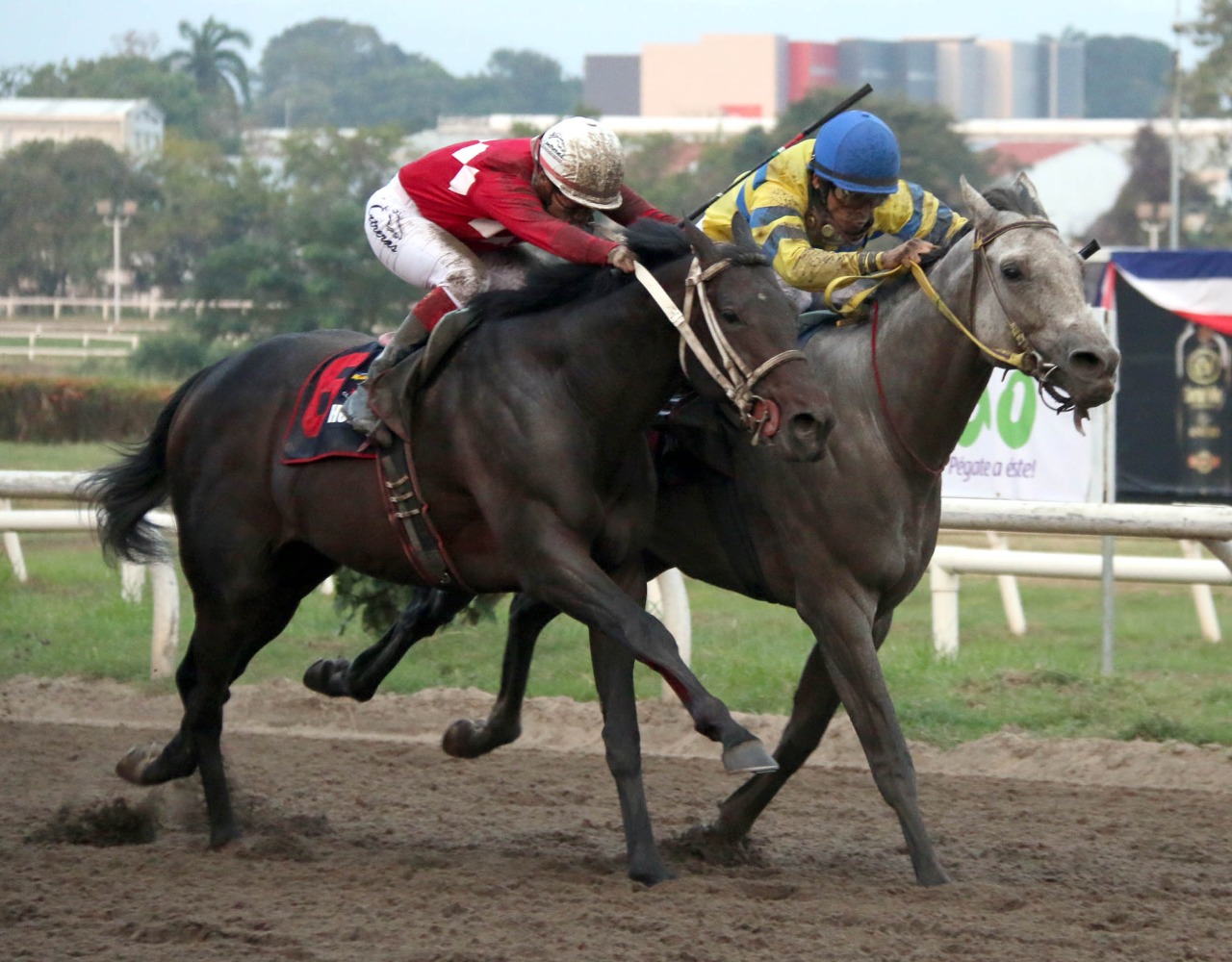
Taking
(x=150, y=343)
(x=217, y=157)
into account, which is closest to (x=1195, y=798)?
(x=150, y=343)

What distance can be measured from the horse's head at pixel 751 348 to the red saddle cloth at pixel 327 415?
1.21 meters

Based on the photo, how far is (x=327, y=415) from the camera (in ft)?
18.1

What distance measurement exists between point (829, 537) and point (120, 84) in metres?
72.6

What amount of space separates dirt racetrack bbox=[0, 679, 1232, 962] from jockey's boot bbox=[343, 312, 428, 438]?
4.16 feet

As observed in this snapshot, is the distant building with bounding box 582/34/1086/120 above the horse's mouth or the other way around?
above

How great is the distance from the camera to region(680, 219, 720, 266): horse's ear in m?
4.71

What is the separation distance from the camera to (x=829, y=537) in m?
4.96

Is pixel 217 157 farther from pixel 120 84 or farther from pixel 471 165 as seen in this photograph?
pixel 471 165

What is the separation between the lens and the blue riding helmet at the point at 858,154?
5.10 meters

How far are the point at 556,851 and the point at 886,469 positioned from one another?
1527 mm

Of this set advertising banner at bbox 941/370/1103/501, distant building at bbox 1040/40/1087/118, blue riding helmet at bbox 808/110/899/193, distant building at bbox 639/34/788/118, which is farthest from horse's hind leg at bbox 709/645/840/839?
distant building at bbox 1040/40/1087/118

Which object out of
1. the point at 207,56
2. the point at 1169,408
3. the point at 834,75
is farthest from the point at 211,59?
the point at 1169,408

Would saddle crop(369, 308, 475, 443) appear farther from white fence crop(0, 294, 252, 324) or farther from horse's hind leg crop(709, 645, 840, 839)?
white fence crop(0, 294, 252, 324)

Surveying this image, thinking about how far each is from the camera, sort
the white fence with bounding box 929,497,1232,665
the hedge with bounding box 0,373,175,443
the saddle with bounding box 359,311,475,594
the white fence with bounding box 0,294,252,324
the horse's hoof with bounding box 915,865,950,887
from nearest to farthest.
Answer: the horse's hoof with bounding box 915,865,950,887
the saddle with bounding box 359,311,475,594
the white fence with bounding box 929,497,1232,665
the hedge with bounding box 0,373,175,443
the white fence with bounding box 0,294,252,324
